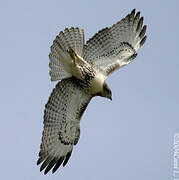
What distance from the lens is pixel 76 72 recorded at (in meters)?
11.6

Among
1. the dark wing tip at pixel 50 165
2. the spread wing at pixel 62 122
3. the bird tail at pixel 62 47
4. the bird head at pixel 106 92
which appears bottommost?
the dark wing tip at pixel 50 165

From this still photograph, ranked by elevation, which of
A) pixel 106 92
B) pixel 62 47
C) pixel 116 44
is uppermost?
pixel 116 44

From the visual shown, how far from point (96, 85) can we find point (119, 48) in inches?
40.5

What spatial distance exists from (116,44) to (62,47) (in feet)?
4.43

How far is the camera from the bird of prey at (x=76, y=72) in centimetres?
1137

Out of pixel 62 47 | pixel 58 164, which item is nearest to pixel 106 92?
pixel 62 47

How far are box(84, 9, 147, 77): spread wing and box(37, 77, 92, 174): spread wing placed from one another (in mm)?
647

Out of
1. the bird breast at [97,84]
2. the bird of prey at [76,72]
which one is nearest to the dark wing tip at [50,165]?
the bird of prey at [76,72]

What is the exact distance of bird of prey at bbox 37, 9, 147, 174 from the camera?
11.4m

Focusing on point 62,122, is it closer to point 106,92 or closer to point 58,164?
point 58,164

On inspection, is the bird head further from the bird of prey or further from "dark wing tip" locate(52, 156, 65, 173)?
"dark wing tip" locate(52, 156, 65, 173)

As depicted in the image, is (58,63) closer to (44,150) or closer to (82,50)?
(82,50)

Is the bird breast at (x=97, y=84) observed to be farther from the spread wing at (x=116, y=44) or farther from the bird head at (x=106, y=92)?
the spread wing at (x=116, y=44)

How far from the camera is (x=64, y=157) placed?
1169 cm
